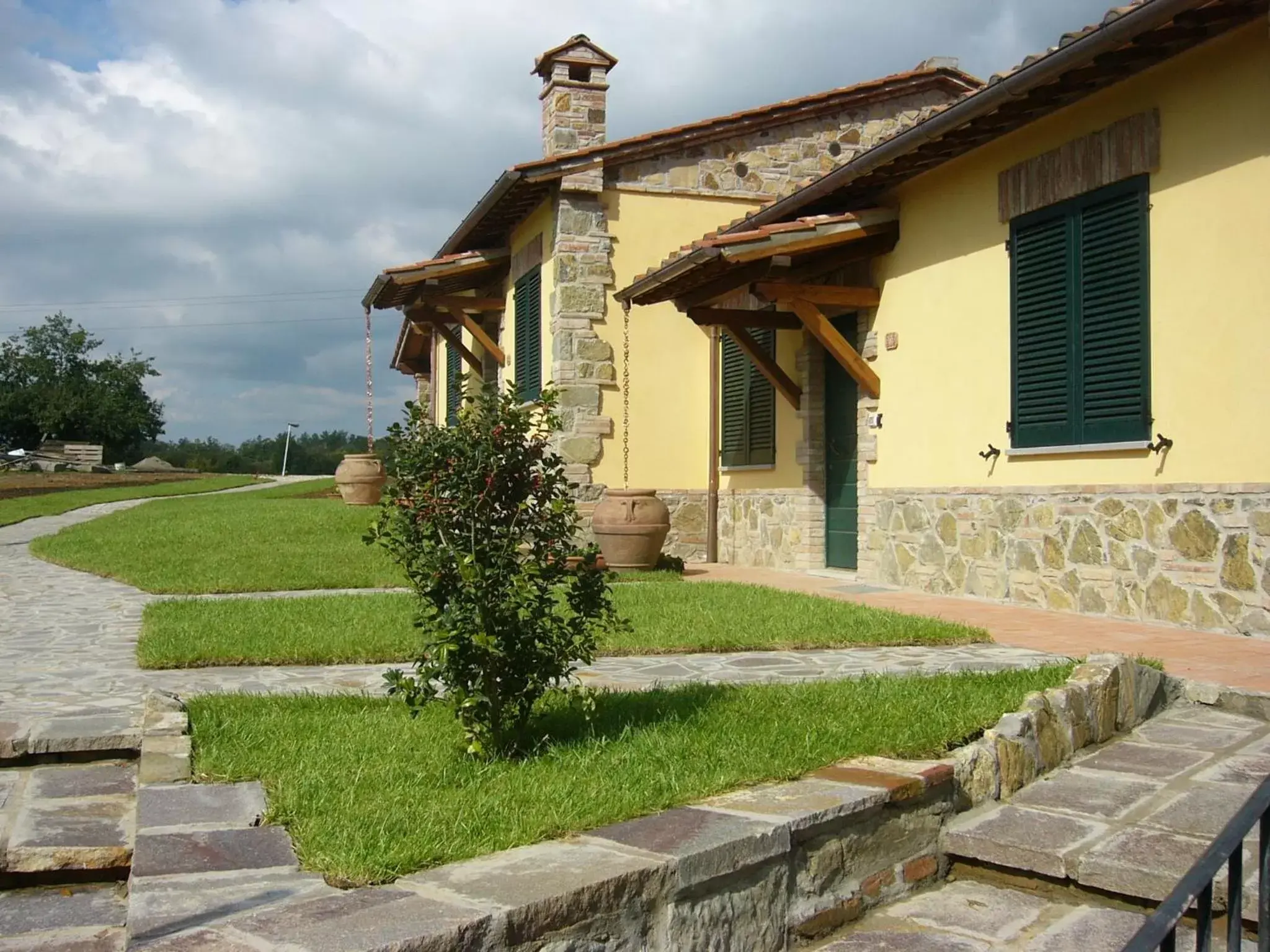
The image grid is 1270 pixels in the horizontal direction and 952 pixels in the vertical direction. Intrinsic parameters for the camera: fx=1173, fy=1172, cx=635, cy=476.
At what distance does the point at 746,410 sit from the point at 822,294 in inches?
123

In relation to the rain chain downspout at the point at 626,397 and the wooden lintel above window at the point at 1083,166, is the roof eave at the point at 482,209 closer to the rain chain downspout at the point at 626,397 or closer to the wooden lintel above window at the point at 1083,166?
the rain chain downspout at the point at 626,397

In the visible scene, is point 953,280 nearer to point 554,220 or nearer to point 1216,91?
point 1216,91

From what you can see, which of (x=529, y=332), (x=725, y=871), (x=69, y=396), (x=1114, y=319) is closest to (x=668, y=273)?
(x=1114, y=319)

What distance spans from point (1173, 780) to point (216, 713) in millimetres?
3825

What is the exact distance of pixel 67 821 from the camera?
381 centimetres

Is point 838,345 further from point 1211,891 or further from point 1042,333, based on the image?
point 1211,891

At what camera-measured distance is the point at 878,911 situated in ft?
12.7

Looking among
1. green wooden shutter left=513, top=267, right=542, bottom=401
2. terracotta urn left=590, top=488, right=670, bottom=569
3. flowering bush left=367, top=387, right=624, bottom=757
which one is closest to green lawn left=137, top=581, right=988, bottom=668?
flowering bush left=367, top=387, right=624, bottom=757

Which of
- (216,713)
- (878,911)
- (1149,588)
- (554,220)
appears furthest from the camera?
(554,220)

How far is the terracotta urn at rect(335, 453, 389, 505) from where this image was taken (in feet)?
62.5

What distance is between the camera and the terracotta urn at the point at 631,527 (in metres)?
12.0

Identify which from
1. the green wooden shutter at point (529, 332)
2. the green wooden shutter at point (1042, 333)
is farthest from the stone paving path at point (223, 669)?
the green wooden shutter at point (529, 332)

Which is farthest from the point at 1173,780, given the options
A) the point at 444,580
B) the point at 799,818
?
the point at 444,580

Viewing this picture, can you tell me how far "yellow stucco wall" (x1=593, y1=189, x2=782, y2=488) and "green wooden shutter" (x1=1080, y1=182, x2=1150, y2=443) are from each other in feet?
18.4
